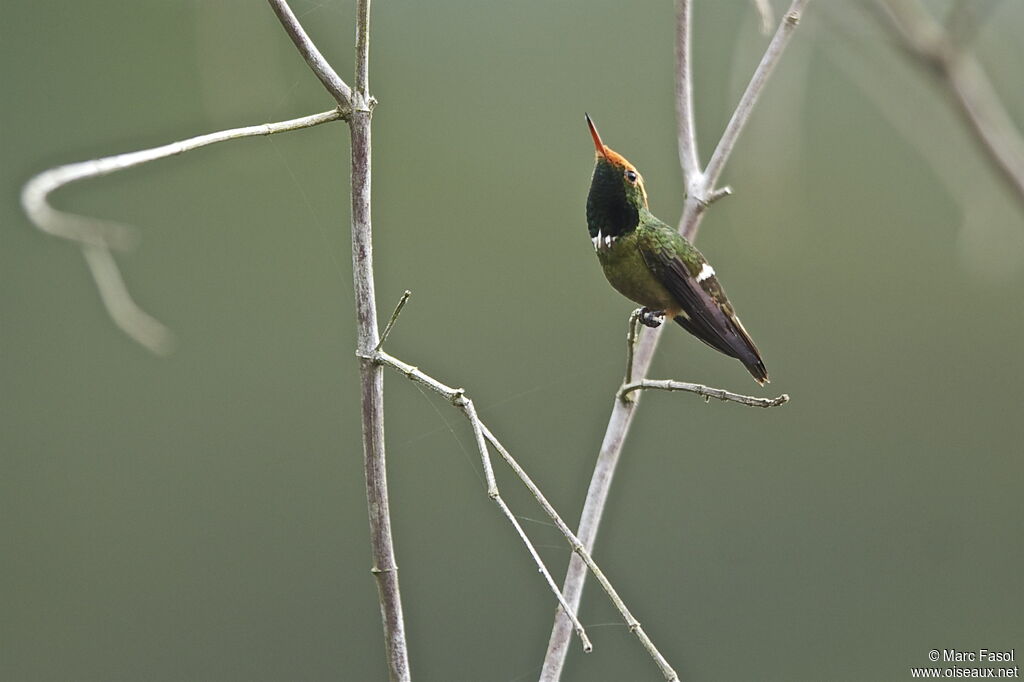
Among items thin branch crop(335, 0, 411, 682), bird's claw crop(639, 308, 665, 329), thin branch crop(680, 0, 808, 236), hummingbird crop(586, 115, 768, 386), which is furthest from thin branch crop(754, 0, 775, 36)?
thin branch crop(335, 0, 411, 682)

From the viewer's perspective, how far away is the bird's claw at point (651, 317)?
1.47 meters

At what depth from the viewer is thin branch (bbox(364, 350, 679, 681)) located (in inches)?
36.9

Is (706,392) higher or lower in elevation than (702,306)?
lower

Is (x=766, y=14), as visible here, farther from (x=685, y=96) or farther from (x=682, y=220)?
(x=682, y=220)

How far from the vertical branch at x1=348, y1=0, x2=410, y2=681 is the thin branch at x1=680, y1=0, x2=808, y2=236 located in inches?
19.7

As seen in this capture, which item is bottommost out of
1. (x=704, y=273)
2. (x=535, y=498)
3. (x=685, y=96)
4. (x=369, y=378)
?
(x=535, y=498)

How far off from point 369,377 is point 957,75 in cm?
60

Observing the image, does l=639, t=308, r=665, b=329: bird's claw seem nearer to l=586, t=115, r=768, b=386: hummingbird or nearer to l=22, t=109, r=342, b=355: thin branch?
l=586, t=115, r=768, b=386: hummingbird

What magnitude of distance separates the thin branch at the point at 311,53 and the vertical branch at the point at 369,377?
14mm

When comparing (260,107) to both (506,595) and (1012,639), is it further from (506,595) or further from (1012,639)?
(1012,639)

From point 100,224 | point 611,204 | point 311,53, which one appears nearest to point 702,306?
point 611,204

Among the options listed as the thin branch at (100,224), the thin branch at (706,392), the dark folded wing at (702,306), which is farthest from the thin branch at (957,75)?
the dark folded wing at (702,306)

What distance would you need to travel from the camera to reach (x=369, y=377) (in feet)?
3.52

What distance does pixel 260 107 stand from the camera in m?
1.52
